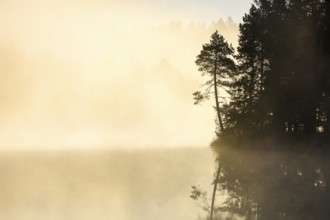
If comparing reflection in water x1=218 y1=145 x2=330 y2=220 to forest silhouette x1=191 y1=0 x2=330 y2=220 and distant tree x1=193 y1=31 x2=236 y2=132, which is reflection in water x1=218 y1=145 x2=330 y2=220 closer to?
forest silhouette x1=191 y1=0 x2=330 y2=220

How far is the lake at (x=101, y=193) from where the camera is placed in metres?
25.0

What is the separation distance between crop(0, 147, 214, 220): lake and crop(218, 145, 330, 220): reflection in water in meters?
2.66

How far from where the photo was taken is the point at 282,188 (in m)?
22.2

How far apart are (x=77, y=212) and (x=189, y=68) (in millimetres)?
119003

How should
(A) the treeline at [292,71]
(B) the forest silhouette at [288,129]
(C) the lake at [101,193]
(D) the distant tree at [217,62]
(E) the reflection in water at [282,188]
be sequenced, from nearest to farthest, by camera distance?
(E) the reflection in water at [282,188] → (B) the forest silhouette at [288,129] → (A) the treeline at [292,71] → (C) the lake at [101,193] → (D) the distant tree at [217,62]

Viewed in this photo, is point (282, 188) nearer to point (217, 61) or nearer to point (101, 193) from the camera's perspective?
point (101, 193)

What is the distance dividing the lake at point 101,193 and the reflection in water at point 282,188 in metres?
2.66

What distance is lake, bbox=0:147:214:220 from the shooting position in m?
25.0

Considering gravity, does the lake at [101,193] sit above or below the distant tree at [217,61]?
below

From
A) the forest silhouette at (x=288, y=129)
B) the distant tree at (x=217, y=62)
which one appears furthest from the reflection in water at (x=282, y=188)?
the distant tree at (x=217, y=62)

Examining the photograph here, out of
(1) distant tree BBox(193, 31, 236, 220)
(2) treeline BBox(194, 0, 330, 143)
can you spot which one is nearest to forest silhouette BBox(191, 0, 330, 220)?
(2) treeline BBox(194, 0, 330, 143)

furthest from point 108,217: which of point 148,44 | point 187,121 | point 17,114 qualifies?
point 148,44

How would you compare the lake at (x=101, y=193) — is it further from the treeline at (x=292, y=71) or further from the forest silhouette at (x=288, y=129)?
the treeline at (x=292, y=71)

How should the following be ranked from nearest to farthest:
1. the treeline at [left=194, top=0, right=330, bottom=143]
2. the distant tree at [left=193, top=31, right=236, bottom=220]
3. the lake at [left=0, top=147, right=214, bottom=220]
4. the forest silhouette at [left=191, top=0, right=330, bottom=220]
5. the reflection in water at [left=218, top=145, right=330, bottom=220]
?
the reflection in water at [left=218, top=145, right=330, bottom=220] → the forest silhouette at [left=191, top=0, right=330, bottom=220] → the treeline at [left=194, top=0, right=330, bottom=143] → the lake at [left=0, top=147, right=214, bottom=220] → the distant tree at [left=193, top=31, right=236, bottom=220]
